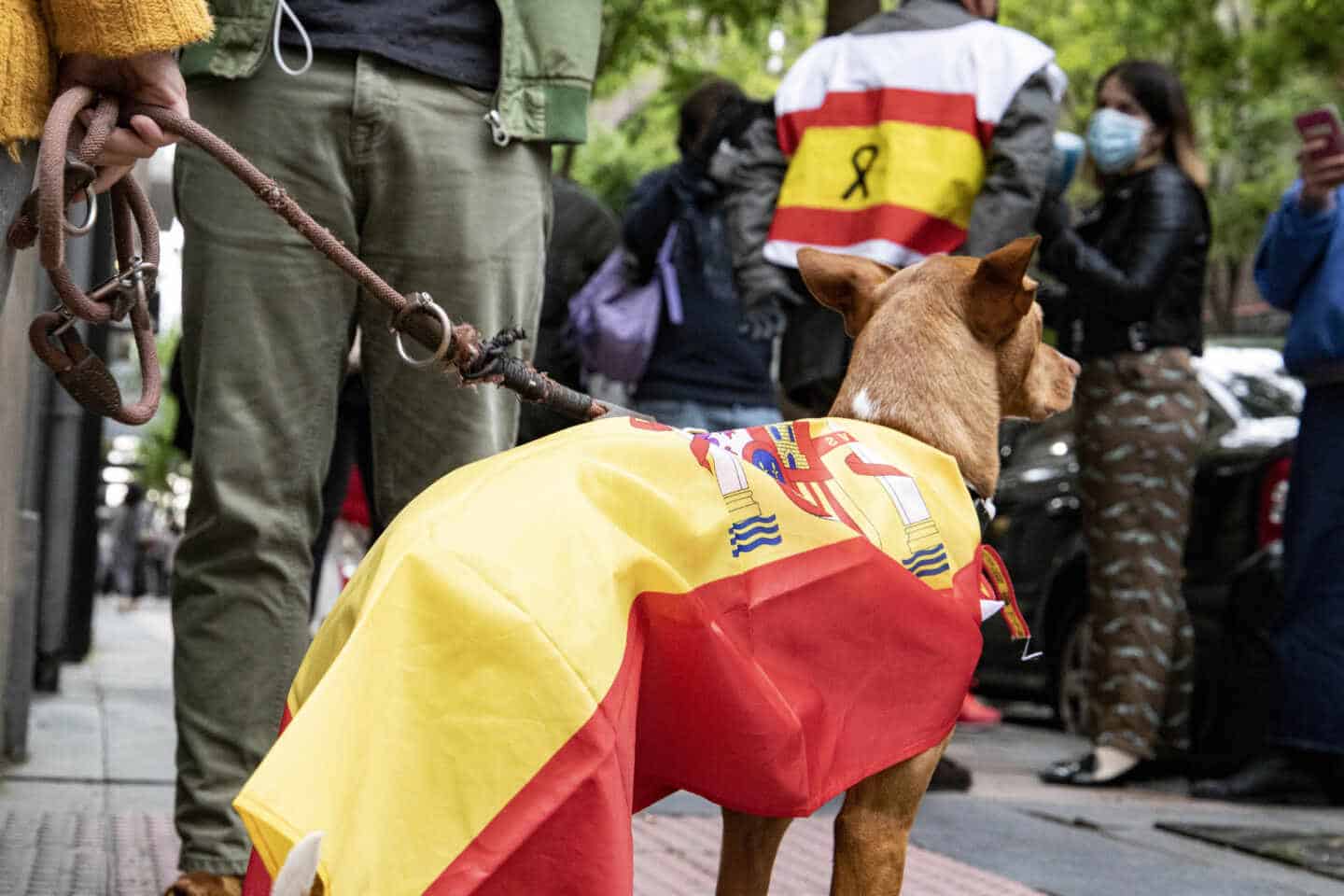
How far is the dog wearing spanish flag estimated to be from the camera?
2.33m

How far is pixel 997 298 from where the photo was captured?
354cm

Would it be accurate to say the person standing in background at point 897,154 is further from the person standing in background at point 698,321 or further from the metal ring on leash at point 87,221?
the metal ring on leash at point 87,221

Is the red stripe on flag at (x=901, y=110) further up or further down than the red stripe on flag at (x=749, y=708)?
further up

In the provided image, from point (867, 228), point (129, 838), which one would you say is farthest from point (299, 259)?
point (867, 228)

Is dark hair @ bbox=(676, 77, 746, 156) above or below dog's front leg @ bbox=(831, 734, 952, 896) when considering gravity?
above

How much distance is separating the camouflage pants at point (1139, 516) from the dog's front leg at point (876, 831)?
→ 400 centimetres

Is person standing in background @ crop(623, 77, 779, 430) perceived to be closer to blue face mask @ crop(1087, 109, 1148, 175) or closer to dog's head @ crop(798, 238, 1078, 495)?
blue face mask @ crop(1087, 109, 1148, 175)

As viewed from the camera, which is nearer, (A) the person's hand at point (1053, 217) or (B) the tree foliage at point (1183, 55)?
(A) the person's hand at point (1053, 217)

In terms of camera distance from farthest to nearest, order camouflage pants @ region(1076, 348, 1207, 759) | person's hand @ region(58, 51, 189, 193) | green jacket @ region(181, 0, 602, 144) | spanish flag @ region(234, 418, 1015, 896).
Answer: camouflage pants @ region(1076, 348, 1207, 759), green jacket @ region(181, 0, 602, 144), person's hand @ region(58, 51, 189, 193), spanish flag @ region(234, 418, 1015, 896)

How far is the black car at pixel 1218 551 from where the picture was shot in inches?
282

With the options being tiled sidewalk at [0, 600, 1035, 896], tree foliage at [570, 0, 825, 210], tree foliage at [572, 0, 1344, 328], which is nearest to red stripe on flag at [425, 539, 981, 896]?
tiled sidewalk at [0, 600, 1035, 896]

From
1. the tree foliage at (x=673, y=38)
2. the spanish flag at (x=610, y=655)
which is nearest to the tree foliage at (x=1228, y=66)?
the tree foliage at (x=673, y=38)

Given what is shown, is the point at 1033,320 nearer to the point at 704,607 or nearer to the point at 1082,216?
the point at 704,607

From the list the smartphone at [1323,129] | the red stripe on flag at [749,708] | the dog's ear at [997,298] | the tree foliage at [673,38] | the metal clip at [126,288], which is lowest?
the red stripe on flag at [749,708]
